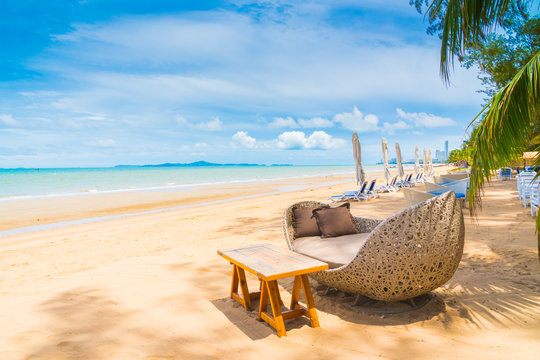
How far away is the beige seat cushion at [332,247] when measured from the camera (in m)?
3.05

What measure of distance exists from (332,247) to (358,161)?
10186 mm

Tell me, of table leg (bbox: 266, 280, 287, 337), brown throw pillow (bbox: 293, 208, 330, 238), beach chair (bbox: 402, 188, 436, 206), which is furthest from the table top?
beach chair (bbox: 402, 188, 436, 206)

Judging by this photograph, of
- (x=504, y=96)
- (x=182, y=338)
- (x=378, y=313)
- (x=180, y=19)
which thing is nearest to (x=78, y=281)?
(x=182, y=338)

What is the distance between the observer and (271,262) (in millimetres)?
2705

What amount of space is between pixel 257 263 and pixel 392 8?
904 cm

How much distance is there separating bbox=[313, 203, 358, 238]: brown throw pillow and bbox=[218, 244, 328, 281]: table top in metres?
0.82

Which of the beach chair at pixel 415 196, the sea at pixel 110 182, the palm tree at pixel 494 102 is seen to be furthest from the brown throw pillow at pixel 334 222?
the sea at pixel 110 182

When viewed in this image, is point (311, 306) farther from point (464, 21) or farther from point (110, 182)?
point (110, 182)

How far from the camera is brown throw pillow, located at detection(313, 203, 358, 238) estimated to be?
382cm

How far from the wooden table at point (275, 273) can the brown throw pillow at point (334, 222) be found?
0.85m

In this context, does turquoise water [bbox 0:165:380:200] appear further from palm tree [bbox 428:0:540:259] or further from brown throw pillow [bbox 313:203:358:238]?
palm tree [bbox 428:0:540:259]

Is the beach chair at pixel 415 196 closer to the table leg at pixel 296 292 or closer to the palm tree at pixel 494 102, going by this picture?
the palm tree at pixel 494 102

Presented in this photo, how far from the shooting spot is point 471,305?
2.94m

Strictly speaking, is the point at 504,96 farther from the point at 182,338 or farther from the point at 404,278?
the point at 182,338
